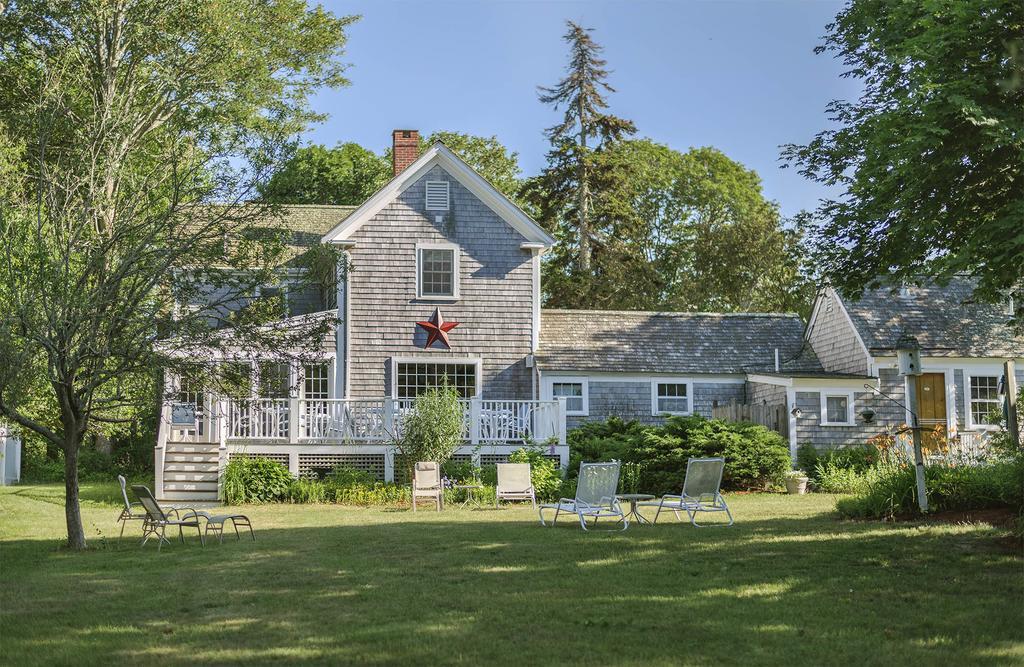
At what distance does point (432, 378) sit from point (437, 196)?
14.5 ft

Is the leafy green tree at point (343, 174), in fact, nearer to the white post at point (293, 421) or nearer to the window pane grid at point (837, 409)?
the white post at point (293, 421)

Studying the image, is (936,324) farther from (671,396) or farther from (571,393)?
(571,393)

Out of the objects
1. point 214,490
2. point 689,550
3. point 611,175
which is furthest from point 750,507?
point 611,175

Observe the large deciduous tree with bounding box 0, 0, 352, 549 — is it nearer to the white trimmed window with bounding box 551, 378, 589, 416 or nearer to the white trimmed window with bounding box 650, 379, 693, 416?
the white trimmed window with bounding box 551, 378, 589, 416

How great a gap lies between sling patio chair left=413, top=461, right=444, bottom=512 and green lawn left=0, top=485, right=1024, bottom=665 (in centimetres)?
410

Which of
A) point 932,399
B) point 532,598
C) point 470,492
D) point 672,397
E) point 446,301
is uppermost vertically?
point 446,301

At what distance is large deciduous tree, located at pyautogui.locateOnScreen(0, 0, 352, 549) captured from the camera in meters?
12.7

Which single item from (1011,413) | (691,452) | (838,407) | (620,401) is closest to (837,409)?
(838,407)

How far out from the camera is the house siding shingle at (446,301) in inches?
966

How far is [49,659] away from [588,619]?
374cm

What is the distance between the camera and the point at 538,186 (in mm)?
38812

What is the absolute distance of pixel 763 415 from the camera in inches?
963

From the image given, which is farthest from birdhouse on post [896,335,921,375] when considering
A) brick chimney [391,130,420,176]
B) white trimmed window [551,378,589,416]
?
brick chimney [391,130,420,176]

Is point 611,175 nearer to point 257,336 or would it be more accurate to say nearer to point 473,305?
point 473,305
